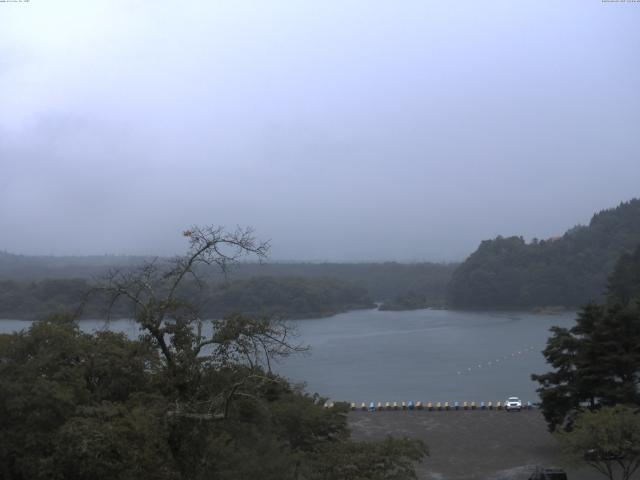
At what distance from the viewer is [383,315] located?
178 ft

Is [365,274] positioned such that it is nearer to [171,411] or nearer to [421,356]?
[421,356]

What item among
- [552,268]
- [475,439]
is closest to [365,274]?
[552,268]

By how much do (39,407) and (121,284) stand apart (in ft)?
6.91

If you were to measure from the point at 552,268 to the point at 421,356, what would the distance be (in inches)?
965

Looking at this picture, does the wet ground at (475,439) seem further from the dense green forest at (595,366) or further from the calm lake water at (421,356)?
the calm lake water at (421,356)

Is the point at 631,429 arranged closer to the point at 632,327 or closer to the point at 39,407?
the point at 632,327

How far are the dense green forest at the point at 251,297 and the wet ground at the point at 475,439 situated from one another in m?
16.7

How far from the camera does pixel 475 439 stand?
13359mm

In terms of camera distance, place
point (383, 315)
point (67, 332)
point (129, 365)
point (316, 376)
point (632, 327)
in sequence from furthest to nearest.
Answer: point (383, 315)
point (316, 376)
point (632, 327)
point (67, 332)
point (129, 365)

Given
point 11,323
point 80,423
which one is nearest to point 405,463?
point 80,423

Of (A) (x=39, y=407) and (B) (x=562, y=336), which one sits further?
(B) (x=562, y=336)

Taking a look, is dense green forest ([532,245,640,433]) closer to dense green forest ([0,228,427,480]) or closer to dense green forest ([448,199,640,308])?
dense green forest ([0,228,427,480])

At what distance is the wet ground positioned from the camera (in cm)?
1080

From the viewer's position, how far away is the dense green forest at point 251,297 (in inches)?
1463
